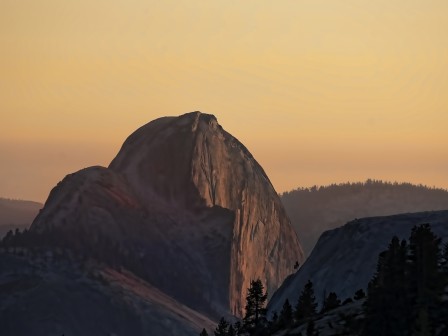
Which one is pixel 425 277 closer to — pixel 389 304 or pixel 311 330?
pixel 389 304

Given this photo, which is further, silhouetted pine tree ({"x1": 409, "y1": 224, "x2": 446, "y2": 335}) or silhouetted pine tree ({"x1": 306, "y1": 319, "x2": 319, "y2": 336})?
silhouetted pine tree ({"x1": 306, "y1": 319, "x2": 319, "y2": 336})

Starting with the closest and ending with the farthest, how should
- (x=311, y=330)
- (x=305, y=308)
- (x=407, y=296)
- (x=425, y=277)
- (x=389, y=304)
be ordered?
(x=389, y=304) < (x=407, y=296) < (x=425, y=277) < (x=311, y=330) < (x=305, y=308)

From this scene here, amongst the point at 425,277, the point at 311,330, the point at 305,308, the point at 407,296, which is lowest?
the point at 311,330

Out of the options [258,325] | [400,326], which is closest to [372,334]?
[400,326]

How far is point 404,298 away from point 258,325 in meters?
38.3

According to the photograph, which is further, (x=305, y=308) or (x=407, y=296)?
(x=305, y=308)

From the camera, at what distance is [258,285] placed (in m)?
198

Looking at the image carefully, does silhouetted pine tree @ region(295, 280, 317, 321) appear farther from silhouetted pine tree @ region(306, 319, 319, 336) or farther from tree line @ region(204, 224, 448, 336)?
tree line @ region(204, 224, 448, 336)

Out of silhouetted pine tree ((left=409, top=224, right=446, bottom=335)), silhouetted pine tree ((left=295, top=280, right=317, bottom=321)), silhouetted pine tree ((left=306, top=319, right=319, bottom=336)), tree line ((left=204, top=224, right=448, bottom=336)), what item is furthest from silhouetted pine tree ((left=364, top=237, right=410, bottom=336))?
silhouetted pine tree ((left=295, top=280, right=317, bottom=321))

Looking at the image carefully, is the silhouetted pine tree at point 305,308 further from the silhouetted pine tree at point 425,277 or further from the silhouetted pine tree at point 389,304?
the silhouetted pine tree at point 425,277

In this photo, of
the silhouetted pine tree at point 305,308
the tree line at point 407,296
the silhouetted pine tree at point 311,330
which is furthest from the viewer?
the silhouetted pine tree at point 305,308

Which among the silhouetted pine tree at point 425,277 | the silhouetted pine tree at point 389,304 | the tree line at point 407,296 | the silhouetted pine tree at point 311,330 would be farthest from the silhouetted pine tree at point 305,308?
the silhouetted pine tree at point 425,277

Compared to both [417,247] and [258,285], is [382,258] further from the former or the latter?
[258,285]

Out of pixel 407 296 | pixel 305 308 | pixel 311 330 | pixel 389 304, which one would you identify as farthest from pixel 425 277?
pixel 305 308
